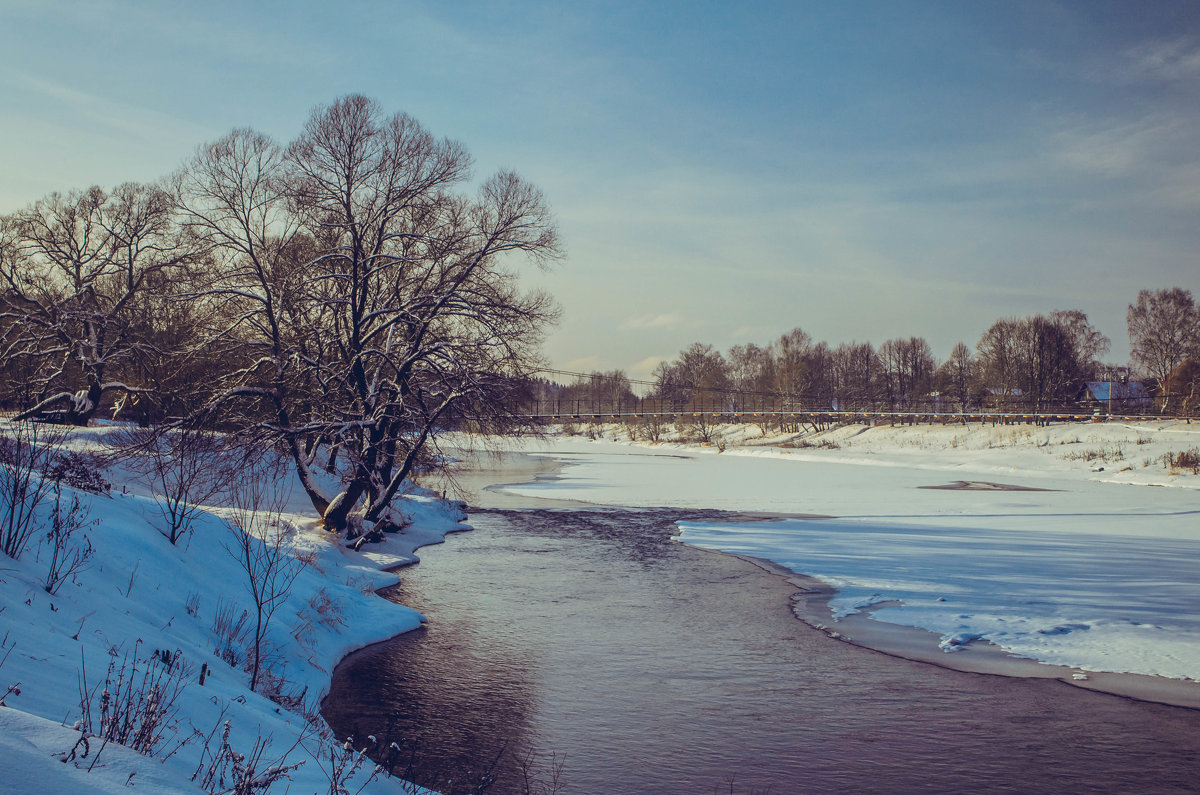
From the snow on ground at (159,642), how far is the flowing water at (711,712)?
1.04 metres

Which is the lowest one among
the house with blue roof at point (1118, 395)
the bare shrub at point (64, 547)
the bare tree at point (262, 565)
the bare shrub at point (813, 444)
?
the bare shrub at point (813, 444)

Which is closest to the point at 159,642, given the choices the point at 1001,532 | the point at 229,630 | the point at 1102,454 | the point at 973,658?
the point at 229,630

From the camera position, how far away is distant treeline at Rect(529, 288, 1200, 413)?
7044 cm

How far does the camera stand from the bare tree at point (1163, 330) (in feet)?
231

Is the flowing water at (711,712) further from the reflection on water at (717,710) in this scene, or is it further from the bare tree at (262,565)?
the bare tree at (262,565)

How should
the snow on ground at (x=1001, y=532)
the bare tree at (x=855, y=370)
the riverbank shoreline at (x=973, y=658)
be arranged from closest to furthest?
the riverbank shoreline at (x=973, y=658) → the snow on ground at (x=1001, y=532) → the bare tree at (x=855, y=370)

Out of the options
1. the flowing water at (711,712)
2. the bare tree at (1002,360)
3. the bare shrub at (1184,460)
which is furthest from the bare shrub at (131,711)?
the bare tree at (1002,360)

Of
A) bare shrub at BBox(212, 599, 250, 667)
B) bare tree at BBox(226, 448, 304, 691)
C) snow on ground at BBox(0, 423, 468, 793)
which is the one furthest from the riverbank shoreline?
bare shrub at BBox(212, 599, 250, 667)

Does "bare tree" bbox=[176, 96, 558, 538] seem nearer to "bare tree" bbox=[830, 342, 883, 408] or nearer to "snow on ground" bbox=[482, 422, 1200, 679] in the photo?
"snow on ground" bbox=[482, 422, 1200, 679]

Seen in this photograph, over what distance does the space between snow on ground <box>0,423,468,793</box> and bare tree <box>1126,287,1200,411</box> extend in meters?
79.1

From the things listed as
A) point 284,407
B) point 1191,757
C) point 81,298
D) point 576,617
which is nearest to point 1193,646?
point 1191,757

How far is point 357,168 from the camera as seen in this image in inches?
685

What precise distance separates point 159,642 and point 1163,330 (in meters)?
85.6

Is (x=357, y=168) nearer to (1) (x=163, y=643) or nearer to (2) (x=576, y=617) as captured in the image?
(2) (x=576, y=617)
